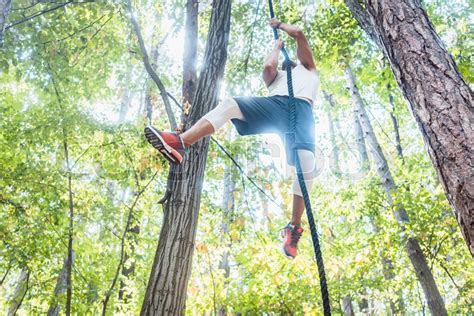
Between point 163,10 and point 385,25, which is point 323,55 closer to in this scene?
point 163,10

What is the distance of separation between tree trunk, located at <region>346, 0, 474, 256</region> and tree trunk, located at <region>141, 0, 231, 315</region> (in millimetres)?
2074

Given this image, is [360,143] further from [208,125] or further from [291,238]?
[208,125]

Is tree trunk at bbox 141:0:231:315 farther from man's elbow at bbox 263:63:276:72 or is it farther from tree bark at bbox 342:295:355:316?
tree bark at bbox 342:295:355:316

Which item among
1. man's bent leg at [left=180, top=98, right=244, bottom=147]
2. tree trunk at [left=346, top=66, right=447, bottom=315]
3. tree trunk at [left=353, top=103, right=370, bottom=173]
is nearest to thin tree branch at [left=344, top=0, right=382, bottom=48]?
man's bent leg at [left=180, top=98, right=244, bottom=147]

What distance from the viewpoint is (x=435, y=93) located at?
5.48 feet

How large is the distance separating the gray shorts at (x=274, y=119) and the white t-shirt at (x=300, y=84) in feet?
0.29

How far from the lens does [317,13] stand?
21.3 ft

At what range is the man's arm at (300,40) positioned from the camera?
3.03 metres

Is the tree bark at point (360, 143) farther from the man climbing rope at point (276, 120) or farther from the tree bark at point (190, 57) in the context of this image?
the man climbing rope at point (276, 120)

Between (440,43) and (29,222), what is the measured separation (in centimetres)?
533

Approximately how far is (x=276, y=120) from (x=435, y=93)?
121 centimetres

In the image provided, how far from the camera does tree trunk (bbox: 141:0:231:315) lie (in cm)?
292

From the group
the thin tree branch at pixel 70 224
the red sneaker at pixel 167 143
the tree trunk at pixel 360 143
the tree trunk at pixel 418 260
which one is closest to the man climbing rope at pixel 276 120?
the red sneaker at pixel 167 143

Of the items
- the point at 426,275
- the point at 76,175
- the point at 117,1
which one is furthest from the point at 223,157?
the point at 426,275
